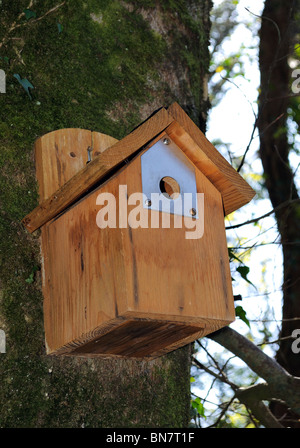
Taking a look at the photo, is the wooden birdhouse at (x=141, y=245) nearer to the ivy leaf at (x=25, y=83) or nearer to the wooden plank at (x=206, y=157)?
the wooden plank at (x=206, y=157)

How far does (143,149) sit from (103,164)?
0.16 m

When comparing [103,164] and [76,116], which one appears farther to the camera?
[76,116]

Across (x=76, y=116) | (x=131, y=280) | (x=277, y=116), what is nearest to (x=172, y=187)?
(x=131, y=280)

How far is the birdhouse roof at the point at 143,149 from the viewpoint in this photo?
1954 millimetres

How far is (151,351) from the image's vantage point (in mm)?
2260

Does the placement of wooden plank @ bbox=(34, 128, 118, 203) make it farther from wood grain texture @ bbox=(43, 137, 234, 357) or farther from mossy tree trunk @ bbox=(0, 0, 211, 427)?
Result: wood grain texture @ bbox=(43, 137, 234, 357)

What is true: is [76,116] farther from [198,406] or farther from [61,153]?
[198,406]

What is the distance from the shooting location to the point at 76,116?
2.54 meters

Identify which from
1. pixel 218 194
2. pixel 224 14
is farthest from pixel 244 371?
pixel 224 14

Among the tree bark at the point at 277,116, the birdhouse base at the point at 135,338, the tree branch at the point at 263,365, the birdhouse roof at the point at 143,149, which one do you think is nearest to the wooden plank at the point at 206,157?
the birdhouse roof at the point at 143,149

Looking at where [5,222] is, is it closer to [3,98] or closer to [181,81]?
[3,98]

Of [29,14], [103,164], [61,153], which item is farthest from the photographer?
[29,14]

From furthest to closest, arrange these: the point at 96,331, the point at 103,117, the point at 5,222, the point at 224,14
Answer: the point at 224,14 → the point at 103,117 → the point at 5,222 → the point at 96,331

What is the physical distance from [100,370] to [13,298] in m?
0.40
